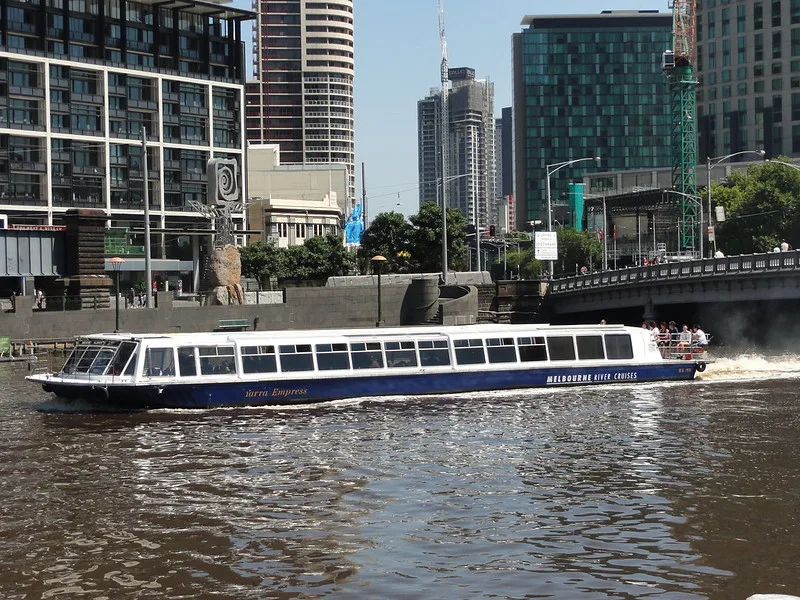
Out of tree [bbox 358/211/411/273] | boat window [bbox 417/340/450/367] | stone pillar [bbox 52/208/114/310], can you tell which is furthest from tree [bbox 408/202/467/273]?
boat window [bbox 417/340/450/367]

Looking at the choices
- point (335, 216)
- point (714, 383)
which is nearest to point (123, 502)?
point (714, 383)

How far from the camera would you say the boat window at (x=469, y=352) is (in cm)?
4478

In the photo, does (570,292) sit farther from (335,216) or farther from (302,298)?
(335,216)

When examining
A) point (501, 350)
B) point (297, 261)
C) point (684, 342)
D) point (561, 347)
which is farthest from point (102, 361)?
point (297, 261)

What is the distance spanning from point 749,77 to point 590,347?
463 feet

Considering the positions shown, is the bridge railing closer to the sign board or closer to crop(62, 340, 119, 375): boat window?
the sign board

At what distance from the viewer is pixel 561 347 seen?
4678 cm

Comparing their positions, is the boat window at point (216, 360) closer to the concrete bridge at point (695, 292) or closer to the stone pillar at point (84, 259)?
the stone pillar at point (84, 259)

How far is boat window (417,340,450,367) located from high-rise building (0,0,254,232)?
75286 mm

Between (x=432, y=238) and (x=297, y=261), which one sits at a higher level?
(x=432, y=238)

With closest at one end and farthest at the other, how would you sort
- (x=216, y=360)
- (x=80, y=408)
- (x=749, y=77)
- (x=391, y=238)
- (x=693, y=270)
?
1. (x=80, y=408)
2. (x=216, y=360)
3. (x=693, y=270)
4. (x=391, y=238)
5. (x=749, y=77)

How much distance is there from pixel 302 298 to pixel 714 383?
3869 cm

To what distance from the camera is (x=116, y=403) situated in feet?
130

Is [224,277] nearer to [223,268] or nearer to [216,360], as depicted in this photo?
[223,268]
